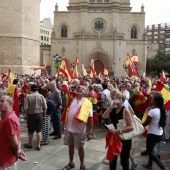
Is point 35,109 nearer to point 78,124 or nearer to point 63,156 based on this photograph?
point 63,156

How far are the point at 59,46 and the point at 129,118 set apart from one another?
40.1m

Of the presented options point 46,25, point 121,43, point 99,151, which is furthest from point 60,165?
point 46,25

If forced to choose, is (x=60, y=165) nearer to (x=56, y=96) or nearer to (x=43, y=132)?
(x=43, y=132)

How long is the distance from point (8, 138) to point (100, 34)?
134ft

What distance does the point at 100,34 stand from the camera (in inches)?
1699

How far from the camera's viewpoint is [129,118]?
424cm

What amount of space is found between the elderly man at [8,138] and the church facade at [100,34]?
3916 centimetres

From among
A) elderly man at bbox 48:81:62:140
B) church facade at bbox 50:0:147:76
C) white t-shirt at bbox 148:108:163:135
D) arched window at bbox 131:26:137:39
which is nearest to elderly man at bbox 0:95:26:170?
white t-shirt at bbox 148:108:163:135

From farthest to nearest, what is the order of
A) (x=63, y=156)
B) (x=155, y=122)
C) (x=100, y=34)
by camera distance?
(x=100, y=34), (x=63, y=156), (x=155, y=122)

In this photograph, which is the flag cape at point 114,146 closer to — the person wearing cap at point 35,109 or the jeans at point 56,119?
the person wearing cap at point 35,109

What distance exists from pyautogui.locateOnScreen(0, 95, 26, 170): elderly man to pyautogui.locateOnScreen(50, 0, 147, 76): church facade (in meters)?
39.2

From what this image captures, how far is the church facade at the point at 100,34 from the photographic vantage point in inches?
1678

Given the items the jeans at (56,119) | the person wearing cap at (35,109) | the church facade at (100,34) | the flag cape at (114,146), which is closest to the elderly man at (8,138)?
the flag cape at (114,146)

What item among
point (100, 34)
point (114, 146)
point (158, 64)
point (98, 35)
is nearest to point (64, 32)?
point (98, 35)
